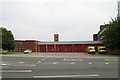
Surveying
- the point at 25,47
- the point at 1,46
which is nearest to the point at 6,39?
the point at 1,46

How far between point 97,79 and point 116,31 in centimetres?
3803

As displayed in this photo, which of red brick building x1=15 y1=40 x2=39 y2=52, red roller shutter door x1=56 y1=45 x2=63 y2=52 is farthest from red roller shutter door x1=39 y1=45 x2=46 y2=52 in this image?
red roller shutter door x1=56 y1=45 x2=63 y2=52

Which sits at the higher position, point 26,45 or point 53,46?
point 26,45

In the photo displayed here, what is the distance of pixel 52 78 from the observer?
12.5 meters

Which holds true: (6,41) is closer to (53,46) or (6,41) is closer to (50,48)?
(50,48)

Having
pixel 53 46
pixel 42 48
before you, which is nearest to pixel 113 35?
pixel 53 46

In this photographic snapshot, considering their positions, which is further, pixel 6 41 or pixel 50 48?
pixel 50 48

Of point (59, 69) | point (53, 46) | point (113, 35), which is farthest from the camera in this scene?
point (53, 46)

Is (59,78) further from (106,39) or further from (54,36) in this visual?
(54,36)

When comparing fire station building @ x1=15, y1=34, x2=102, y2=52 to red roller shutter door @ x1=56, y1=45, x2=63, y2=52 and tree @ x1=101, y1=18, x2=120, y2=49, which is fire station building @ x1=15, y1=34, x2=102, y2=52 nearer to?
red roller shutter door @ x1=56, y1=45, x2=63, y2=52

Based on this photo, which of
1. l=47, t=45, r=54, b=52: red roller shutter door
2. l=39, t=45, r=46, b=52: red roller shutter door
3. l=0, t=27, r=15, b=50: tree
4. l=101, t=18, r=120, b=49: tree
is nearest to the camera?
l=101, t=18, r=120, b=49: tree

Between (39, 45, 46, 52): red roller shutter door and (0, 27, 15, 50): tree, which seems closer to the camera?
(0, 27, 15, 50): tree

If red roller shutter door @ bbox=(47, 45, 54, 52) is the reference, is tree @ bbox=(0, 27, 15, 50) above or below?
above

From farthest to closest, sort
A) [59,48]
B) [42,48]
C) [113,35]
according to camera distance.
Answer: [42,48] < [59,48] < [113,35]
